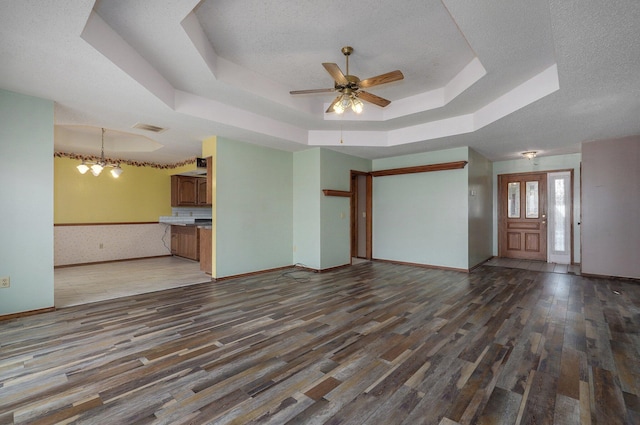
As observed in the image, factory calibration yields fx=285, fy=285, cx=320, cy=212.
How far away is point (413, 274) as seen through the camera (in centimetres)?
559

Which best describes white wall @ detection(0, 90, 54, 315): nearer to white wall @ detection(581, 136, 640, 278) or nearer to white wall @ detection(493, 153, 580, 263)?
white wall @ detection(581, 136, 640, 278)

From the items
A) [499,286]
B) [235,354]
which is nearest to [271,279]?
[235,354]

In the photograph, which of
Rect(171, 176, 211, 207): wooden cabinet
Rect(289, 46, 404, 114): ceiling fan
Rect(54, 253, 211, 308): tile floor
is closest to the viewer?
Rect(289, 46, 404, 114): ceiling fan

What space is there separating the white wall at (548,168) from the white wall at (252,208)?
5538 millimetres

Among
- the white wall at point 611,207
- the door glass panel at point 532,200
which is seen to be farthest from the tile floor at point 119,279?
the door glass panel at point 532,200

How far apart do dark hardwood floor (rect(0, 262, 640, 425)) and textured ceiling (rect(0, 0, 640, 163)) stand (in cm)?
259

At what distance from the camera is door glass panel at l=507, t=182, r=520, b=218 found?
743 cm

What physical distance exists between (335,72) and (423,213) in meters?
4.33

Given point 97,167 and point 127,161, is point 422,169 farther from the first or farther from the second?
point 127,161

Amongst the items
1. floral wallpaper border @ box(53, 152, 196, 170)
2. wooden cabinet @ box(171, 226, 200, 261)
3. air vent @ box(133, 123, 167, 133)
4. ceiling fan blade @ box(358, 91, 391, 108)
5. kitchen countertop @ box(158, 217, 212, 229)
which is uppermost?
ceiling fan blade @ box(358, 91, 391, 108)

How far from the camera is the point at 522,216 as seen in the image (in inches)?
289

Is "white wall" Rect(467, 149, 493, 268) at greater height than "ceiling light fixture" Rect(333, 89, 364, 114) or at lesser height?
lesser

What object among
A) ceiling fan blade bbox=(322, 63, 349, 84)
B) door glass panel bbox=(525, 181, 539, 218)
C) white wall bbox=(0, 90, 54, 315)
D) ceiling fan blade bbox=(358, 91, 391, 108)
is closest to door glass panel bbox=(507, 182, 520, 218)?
door glass panel bbox=(525, 181, 539, 218)

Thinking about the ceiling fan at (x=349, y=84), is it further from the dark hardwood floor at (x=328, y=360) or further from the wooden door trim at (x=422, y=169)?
the wooden door trim at (x=422, y=169)
